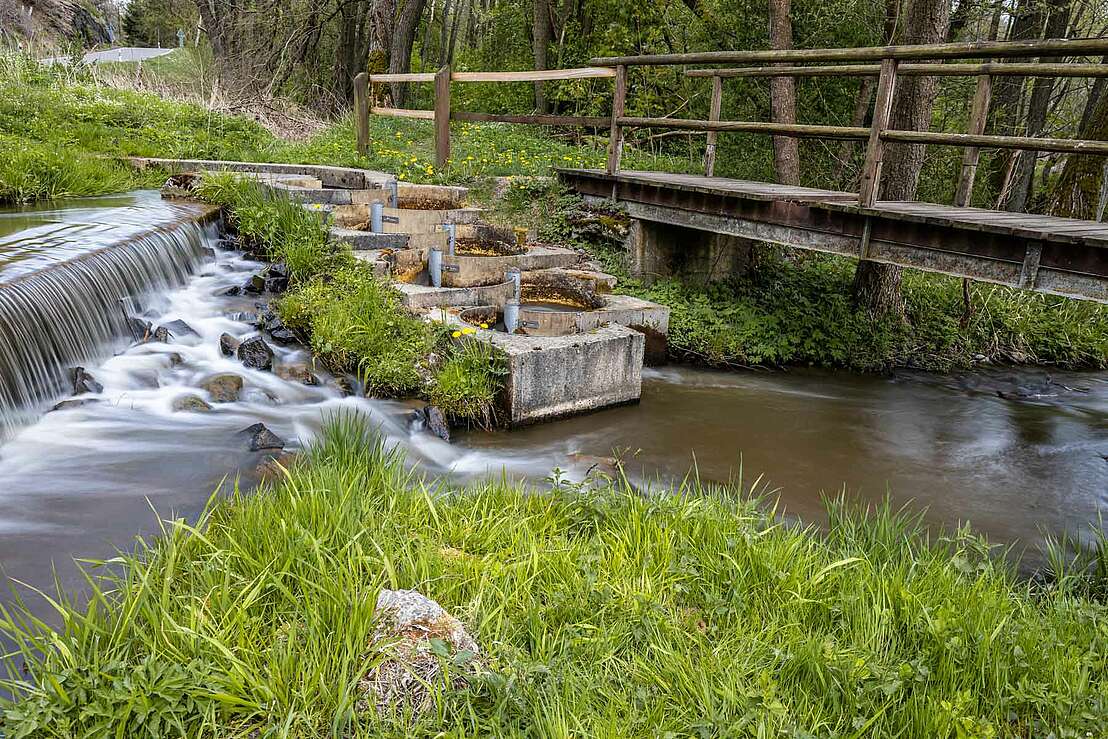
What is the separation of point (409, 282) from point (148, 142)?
6440 millimetres

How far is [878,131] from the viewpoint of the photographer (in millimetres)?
6762

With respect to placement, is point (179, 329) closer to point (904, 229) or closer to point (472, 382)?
point (472, 382)

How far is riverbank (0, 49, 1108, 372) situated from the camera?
30.6 feet

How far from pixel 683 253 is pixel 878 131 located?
355 centimetres

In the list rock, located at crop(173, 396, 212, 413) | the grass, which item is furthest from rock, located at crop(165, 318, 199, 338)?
the grass

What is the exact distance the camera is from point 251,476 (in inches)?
194

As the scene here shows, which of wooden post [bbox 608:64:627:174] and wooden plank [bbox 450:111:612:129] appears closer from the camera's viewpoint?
wooden post [bbox 608:64:627:174]

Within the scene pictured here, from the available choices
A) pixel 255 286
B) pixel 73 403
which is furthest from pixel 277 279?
pixel 73 403

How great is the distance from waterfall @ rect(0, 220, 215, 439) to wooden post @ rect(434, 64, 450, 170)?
4777 mm

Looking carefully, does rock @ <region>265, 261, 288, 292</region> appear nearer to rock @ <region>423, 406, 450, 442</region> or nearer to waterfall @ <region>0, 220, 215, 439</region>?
waterfall @ <region>0, 220, 215, 439</region>

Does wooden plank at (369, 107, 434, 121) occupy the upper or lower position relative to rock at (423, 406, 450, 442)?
upper

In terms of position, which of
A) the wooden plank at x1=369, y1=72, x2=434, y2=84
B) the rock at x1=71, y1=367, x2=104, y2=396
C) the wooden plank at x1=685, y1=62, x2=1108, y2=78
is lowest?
the rock at x1=71, y1=367, x2=104, y2=396

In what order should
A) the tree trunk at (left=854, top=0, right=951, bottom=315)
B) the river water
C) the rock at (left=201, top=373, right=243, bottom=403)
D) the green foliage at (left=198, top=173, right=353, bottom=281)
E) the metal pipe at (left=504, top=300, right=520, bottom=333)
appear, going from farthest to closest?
the tree trunk at (left=854, top=0, right=951, bottom=315) → the green foliage at (left=198, top=173, right=353, bottom=281) → the metal pipe at (left=504, top=300, right=520, bottom=333) → the rock at (left=201, top=373, right=243, bottom=403) → the river water

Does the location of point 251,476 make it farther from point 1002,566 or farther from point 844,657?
point 1002,566
